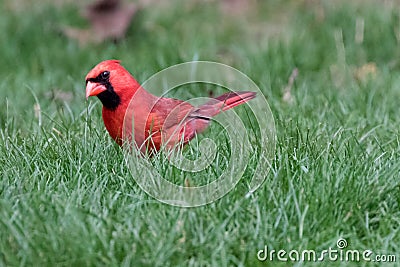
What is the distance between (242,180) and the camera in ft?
9.38

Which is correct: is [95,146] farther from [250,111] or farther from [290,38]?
[290,38]

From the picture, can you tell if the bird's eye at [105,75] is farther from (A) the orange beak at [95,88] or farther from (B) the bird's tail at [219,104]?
(B) the bird's tail at [219,104]

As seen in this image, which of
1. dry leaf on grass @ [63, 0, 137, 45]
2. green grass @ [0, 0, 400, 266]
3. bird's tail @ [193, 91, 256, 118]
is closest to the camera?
green grass @ [0, 0, 400, 266]

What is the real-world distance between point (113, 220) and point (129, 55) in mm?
3125

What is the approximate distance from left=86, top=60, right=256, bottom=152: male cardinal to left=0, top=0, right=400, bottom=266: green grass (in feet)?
0.45

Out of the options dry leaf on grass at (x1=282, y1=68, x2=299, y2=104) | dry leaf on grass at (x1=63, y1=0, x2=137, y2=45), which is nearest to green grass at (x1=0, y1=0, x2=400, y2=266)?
dry leaf on grass at (x1=282, y1=68, x2=299, y2=104)

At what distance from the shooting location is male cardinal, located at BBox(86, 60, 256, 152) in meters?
3.20

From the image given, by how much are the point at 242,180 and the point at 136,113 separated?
2.14 feet

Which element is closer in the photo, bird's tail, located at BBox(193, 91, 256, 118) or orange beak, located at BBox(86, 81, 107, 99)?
orange beak, located at BBox(86, 81, 107, 99)

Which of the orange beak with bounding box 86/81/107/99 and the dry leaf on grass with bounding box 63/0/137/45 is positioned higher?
the dry leaf on grass with bounding box 63/0/137/45

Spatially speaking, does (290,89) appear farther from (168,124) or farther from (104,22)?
(104,22)

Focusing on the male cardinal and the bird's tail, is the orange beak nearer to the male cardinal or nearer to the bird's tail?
the male cardinal

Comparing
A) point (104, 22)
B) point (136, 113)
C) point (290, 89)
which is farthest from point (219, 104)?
point (104, 22)

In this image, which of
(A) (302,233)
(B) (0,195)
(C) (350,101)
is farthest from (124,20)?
(A) (302,233)
